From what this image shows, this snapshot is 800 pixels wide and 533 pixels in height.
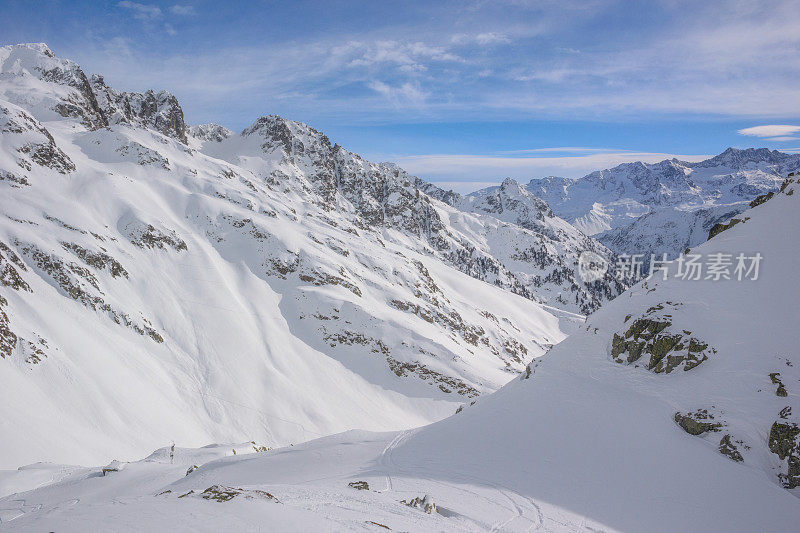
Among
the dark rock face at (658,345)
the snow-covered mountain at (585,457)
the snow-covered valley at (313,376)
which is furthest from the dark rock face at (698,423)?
the dark rock face at (658,345)

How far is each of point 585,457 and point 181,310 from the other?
2202 inches

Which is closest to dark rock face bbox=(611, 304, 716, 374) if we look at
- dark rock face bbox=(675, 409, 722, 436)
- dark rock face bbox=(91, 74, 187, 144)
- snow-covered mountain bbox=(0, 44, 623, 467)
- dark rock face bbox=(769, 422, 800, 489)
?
dark rock face bbox=(675, 409, 722, 436)

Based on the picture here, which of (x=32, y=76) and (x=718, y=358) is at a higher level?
(x=32, y=76)

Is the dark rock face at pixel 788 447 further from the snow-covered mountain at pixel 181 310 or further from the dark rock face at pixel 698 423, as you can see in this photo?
the snow-covered mountain at pixel 181 310

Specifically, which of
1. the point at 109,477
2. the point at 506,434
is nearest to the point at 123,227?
the point at 109,477

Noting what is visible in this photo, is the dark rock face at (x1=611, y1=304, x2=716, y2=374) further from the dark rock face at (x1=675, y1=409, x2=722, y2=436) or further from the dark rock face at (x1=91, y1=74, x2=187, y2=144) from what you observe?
the dark rock face at (x1=91, y1=74, x2=187, y2=144)

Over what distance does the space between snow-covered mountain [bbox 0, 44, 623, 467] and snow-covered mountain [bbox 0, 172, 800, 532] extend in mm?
14861

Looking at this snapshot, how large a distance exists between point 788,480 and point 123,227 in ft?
259

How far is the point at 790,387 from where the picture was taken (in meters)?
17.2

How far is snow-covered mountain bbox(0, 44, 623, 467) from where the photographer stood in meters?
36.2

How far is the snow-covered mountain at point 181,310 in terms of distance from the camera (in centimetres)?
3625

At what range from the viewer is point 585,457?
18.6 meters

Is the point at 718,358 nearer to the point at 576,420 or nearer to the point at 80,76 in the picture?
the point at 576,420

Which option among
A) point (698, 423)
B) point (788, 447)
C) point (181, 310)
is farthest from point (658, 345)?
point (181, 310)
